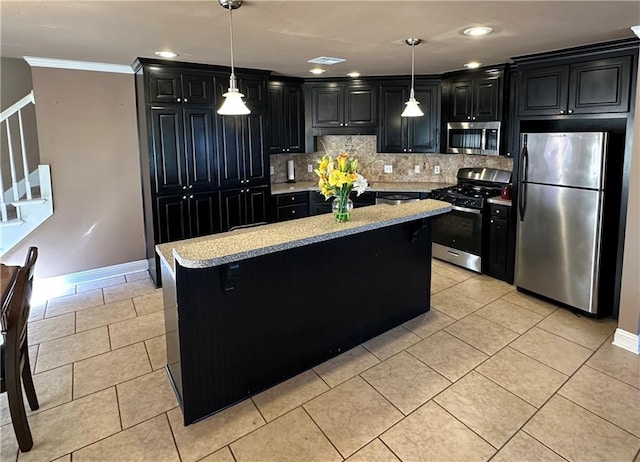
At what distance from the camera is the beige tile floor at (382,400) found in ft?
7.21

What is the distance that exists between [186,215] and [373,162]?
287 cm

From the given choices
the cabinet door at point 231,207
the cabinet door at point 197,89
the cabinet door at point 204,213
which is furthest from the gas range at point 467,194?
the cabinet door at point 197,89

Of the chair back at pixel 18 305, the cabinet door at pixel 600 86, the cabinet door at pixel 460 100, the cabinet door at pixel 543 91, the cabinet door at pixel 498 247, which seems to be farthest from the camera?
the cabinet door at pixel 460 100

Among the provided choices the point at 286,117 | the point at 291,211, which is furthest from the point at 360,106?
the point at 291,211

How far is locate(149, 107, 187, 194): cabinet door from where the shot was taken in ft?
13.6

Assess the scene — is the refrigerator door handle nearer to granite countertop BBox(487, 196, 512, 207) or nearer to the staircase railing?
granite countertop BBox(487, 196, 512, 207)

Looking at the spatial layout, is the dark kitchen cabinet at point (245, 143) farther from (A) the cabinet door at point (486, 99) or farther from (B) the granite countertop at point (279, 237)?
(A) the cabinet door at point (486, 99)

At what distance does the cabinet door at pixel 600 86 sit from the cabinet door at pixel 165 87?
3777mm

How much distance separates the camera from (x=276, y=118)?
5363mm

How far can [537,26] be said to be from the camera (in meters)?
2.89

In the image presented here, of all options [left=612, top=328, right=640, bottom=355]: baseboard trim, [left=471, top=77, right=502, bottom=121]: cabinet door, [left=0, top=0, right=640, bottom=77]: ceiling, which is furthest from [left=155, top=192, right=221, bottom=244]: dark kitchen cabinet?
[left=612, top=328, right=640, bottom=355]: baseboard trim

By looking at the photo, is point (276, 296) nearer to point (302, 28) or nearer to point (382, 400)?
point (382, 400)

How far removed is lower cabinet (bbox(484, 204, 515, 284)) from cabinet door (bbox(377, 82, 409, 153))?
1.59m

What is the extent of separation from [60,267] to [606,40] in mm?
5666
